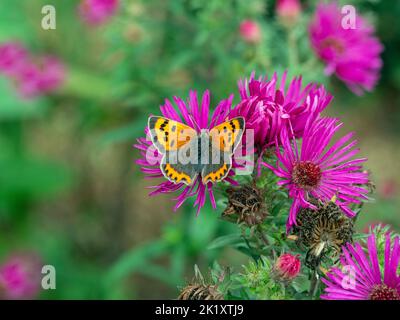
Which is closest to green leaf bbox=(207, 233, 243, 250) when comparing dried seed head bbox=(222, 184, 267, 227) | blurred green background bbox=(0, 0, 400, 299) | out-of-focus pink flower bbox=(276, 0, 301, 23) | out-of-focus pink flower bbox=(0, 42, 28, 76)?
dried seed head bbox=(222, 184, 267, 227)

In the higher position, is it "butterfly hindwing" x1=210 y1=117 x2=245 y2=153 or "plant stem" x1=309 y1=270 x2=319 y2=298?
"butterfly hindwing" x1=210 y1=117 x2=245 y2=153

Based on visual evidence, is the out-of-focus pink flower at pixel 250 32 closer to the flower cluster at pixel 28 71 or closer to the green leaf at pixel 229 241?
the green leaf at pixel 229 241

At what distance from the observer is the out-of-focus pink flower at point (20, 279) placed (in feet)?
6.36

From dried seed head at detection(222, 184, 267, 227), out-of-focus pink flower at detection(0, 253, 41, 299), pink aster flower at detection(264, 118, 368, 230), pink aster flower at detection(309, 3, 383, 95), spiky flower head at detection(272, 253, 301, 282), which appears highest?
pink aster flower at detection(309, 3, 383, 95)

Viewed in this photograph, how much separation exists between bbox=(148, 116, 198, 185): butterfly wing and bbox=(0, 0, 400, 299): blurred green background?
79 cm

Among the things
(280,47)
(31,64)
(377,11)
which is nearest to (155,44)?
(280,47)

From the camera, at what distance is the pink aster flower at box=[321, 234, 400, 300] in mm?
869

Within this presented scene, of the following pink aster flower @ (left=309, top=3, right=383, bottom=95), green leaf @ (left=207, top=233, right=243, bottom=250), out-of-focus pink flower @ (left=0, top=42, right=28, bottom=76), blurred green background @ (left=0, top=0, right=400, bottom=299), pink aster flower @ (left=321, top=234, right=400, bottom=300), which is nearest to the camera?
pink aster flower @ (left=321, top=234, right=400, bottom=300)

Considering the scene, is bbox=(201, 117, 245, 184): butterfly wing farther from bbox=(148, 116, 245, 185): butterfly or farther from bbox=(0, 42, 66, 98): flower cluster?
bbox=(0, 42, 66, 98): flower cluster

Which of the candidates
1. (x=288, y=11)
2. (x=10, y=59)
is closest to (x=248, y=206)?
(x=288, y=11)

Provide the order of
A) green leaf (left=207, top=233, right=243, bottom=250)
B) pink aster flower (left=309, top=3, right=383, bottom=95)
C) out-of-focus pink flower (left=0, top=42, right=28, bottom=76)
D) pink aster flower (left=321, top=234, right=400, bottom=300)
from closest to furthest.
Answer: pink aster flower (left=321, top=234, right=400, bottom=300)
green leaf (left=207, top=233, right=243, bottom=250)
pink aster flower (left=309, top=3, right=383, bottom=95)
out-of-focus pink flower (left=0, top=42, right=28, bottom=76)

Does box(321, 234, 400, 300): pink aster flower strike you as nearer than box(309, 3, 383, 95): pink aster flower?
Yes

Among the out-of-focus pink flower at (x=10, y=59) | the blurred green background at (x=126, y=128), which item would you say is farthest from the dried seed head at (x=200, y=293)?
the out-of-focus pink flower at (x=10, y=59)
